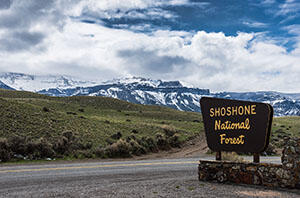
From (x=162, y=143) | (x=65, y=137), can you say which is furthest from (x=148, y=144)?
(x=65, y=137)

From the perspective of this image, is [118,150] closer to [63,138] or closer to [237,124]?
[63,138]

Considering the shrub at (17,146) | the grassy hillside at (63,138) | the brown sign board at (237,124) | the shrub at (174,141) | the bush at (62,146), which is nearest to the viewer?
the brown sign board at (237,124)

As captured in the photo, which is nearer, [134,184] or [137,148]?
[134,184]

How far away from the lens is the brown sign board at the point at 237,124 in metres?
10.0

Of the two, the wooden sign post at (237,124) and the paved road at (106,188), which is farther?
the wooden sign post at (237,124)

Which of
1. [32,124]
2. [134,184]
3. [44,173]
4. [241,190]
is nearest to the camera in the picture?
[241,190]

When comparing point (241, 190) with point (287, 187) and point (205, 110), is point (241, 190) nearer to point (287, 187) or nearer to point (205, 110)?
point (287, 187)

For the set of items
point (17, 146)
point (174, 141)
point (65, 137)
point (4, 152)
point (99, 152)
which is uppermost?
point (65, 137)

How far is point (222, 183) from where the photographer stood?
10.6m

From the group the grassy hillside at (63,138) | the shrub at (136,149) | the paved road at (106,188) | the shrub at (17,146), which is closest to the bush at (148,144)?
the grassy hillside at (63,138)

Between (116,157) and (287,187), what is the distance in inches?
661

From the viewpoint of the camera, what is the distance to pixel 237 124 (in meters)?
10.7

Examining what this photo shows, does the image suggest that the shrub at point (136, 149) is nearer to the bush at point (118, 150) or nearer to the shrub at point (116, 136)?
the bush at point (118, 150)

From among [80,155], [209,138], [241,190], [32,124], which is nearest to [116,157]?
[80,155]
